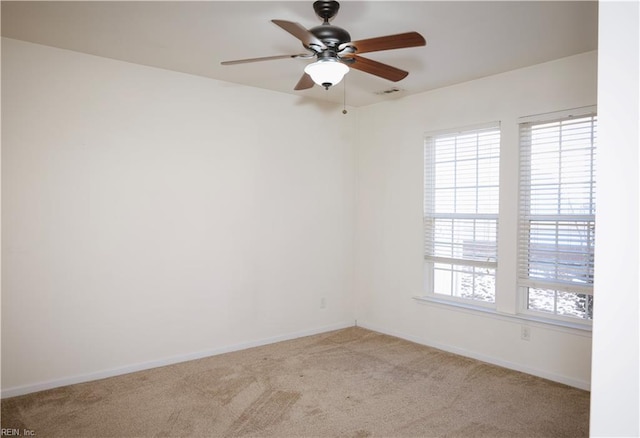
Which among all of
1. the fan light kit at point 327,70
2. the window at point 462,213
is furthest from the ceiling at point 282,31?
the window at point 462,213

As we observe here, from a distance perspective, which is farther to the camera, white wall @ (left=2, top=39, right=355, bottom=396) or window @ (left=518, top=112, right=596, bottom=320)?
window @ (left=518, top=112, right=596, bottom=320)

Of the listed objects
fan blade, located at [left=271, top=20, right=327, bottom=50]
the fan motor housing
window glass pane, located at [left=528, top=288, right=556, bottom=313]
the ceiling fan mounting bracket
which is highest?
the ceiling fan mounting bracket

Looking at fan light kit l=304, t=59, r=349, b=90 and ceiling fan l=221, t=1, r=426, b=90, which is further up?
ceiling fan l=221, t=1, r=426, b=90

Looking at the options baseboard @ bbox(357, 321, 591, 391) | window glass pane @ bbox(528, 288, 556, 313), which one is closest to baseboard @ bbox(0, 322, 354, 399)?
baseboard @ bbox(357, 321, 591, 391)

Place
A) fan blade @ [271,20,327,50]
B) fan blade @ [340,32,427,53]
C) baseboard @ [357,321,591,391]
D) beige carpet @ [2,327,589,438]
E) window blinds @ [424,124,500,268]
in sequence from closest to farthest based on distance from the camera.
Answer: fan blade @ [271,20,327,50], fan blade @ [340,32,427,53], beige carpet @ [2,327,589,438], baseboard @ [357,321,591,391], window blinds @ [424,124,500,268]

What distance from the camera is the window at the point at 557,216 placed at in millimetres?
3482

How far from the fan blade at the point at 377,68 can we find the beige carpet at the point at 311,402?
229cm

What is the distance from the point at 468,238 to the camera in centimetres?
430

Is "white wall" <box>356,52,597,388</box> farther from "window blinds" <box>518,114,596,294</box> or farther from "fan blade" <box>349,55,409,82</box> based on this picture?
"fan blade" <box>349,55,409,82</box>

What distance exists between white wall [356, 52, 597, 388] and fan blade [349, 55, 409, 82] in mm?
1494

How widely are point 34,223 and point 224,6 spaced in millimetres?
2145

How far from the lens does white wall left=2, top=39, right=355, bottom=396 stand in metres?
3.30

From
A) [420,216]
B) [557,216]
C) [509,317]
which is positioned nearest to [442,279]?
[420,216]

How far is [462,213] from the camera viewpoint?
14.2 feet
